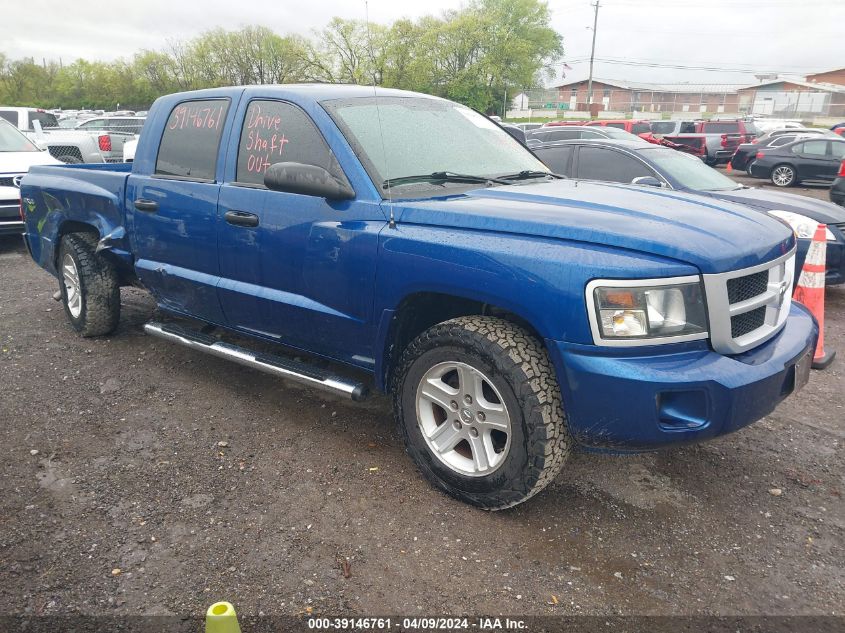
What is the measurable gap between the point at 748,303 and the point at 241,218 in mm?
2548

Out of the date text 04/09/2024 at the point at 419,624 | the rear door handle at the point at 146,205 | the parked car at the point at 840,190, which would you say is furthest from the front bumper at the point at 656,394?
the parked car at the point at 840,190

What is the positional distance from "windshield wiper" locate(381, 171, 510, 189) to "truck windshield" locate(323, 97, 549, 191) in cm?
2

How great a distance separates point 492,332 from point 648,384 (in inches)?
26.0

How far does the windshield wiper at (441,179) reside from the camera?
317 cm

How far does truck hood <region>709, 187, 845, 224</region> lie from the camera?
253 inches

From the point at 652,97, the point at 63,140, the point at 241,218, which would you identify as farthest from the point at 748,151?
the point at 652,97

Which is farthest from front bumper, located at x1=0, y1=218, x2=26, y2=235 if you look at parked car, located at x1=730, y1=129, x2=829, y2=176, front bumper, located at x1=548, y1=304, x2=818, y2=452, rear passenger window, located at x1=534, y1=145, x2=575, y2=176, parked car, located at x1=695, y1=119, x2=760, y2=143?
parked car, located at x1=695, y1=119, x2=760, y2=143

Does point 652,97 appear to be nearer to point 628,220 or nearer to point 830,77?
point 830,77

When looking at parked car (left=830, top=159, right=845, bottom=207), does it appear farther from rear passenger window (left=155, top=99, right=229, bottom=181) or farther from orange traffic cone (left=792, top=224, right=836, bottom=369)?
rear passenger window (left=155, top=99, right=229, bottom=181)

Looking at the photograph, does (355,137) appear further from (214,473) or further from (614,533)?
(614,533)

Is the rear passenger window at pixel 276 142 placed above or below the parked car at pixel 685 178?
above

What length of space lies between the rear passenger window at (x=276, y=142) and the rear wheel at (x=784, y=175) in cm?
1715

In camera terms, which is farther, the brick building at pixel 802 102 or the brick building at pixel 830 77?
the brick building at pixel 830 77

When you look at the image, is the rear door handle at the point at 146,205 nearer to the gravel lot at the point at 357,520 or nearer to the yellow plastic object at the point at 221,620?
the gravel lot at the point at 357,520
